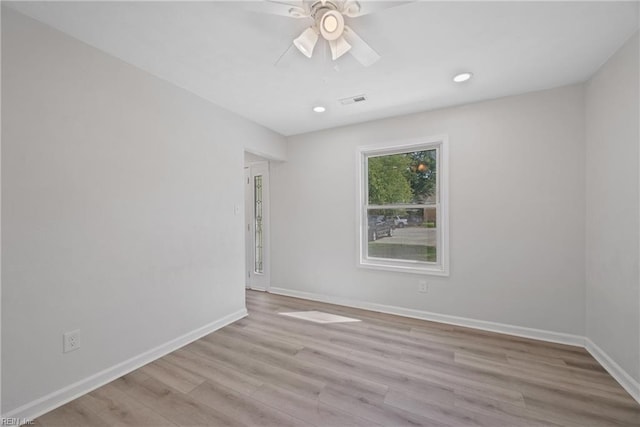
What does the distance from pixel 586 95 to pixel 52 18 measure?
13.9 ft

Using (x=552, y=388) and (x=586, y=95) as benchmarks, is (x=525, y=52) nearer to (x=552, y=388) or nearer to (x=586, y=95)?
(x=586, y=95)

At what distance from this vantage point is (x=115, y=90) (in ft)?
6.71

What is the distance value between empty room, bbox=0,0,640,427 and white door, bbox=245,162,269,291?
38.8 inches

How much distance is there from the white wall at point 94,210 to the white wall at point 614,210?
3513mm

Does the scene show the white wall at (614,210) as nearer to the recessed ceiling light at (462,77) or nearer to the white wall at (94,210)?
the recessed ceiling light at (462,77)

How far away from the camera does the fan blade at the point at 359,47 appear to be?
160 cm

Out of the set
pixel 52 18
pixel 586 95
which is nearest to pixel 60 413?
pixel 52 18

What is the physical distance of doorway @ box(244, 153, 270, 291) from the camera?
4273mm

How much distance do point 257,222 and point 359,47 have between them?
10.9 feet

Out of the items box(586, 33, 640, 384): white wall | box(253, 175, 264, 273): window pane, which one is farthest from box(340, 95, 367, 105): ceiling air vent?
box(253, 175, 264, 273): window pane

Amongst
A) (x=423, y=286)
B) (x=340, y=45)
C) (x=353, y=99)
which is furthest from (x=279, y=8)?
(x=423, y=286)

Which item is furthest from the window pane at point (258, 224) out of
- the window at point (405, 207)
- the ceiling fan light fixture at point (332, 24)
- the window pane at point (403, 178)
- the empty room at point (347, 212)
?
the ceiling fan light fixture at point (332, 24)

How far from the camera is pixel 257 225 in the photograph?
446 cm

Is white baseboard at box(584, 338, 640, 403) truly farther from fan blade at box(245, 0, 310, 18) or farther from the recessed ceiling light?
fan blade at box(245, 0, 310, 18)
